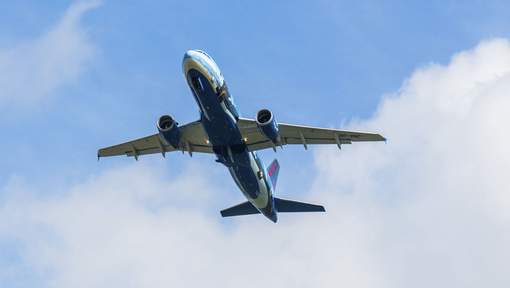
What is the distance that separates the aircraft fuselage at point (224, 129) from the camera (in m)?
45.9

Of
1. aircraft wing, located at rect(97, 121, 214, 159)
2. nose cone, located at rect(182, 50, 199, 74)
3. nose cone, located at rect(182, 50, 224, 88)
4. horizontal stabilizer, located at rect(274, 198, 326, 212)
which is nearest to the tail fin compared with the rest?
horizontal stabilizer, located at rect(274, 198, 326, 212)

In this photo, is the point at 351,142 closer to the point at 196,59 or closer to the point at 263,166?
the point at 263,166

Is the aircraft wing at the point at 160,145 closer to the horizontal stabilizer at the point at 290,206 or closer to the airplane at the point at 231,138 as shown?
the airplane at the point at 231,138

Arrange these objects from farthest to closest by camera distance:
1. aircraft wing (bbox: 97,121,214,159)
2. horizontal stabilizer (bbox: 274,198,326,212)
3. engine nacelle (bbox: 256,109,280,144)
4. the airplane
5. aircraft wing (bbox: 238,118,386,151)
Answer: horizontal stabilizer (bbox: 274,198,326,212), aircraft wing (bbox: 97,121,214,159), aircraft wing (bbox: 238,118,386,151), engine nacelle (bbox: 256,109,280,144), the airplane

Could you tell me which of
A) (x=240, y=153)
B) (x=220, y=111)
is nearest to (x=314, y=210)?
(x=240, y=153)

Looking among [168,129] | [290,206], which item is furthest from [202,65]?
[290,206]

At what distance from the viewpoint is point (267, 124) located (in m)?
48.1

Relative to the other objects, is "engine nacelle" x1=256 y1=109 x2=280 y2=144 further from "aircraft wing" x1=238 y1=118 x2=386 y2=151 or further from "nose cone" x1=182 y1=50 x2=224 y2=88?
"nose cone" x1=182 y1=50 x2=224 y2=88

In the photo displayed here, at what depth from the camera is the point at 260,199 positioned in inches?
2138

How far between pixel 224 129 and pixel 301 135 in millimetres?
5424

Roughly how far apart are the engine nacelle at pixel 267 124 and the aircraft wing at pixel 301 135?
0.92 m

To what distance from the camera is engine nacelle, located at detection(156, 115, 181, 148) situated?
164ft

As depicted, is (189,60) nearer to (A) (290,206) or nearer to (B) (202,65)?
(B) (202,65)

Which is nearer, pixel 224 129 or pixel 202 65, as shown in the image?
pixel 202 65
